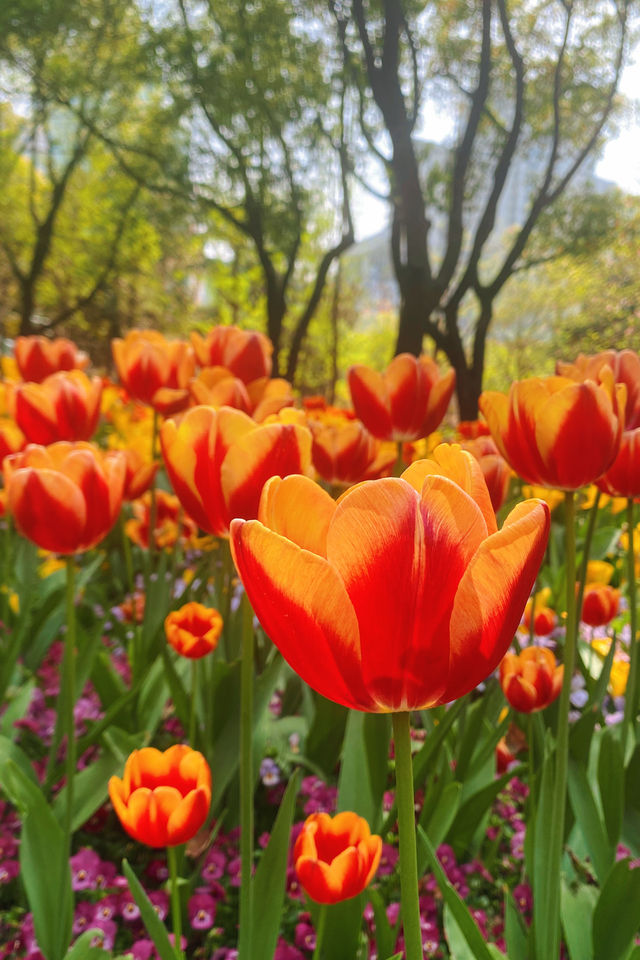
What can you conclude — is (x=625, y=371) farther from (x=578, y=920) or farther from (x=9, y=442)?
(x=9, y=442)

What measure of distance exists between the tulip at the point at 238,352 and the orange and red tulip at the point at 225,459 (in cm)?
59

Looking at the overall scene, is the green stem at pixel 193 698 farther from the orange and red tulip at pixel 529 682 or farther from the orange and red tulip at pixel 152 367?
the orange and red tulip at pixel 152 367

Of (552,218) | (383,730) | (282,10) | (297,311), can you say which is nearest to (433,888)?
(383,730)

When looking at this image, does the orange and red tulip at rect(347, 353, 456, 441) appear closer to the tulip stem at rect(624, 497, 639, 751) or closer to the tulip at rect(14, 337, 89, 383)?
the tulip stem at rect(624, 497, 639, 751)

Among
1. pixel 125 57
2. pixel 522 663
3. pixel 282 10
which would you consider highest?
pixel 125 57

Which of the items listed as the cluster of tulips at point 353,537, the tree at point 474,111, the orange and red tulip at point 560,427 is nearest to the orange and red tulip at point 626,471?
the cluster of tulips at point 353,537

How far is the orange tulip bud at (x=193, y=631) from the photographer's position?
0.72 m

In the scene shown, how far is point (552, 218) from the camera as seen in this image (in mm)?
3416

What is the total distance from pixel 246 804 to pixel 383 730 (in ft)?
1.03

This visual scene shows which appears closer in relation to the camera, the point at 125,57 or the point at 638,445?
the point at 638,445

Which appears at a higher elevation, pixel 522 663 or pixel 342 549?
pixel 342 549

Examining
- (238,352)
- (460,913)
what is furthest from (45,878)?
(238,352)

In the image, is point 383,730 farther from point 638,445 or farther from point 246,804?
point 638,445

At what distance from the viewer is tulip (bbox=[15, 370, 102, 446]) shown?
1.04 m
